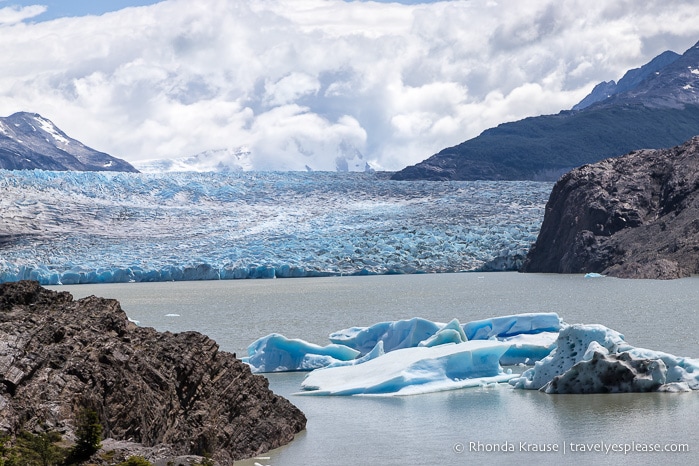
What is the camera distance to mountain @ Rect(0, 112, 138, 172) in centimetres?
12731

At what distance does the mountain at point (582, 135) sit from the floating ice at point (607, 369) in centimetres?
8354

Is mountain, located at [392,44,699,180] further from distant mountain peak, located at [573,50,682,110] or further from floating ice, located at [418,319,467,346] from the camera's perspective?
floating ice, located at [418,319,467,346]

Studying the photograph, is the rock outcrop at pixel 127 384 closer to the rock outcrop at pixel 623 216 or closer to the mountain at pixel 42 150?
the rock outcrop at pixel 623 216

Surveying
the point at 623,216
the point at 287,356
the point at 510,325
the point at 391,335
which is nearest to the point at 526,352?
the point at 510,325

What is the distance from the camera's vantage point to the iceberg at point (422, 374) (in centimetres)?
1167

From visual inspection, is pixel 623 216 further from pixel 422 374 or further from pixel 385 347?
pixel 422 374

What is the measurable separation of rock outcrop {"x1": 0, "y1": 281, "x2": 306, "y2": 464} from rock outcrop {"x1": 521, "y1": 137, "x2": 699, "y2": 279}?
32738 millimetres

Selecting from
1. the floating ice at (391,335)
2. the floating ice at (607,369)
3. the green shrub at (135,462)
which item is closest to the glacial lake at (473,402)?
the floating ice at (607,369)

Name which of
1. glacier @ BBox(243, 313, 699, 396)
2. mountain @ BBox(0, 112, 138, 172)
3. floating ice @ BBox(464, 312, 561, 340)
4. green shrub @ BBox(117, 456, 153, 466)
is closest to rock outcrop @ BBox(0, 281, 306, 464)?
green shrub @ BBox(117, 456, 153, 466)

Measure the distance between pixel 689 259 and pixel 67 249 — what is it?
80.8 feet

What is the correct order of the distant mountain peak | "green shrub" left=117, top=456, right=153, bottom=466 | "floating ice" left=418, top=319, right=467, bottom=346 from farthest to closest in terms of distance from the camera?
the distant mountain peak → "floating ice" left=418, top=319, right=467, bottom=346 → "green shrub" left=117, top=456, right=153, bottom=466

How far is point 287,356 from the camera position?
1447cm

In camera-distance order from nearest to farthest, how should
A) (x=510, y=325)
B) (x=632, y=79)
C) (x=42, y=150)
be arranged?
(x=510, y=325)
(x=42, y=150)
(x=632, y=79)

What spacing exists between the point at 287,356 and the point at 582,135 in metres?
107
